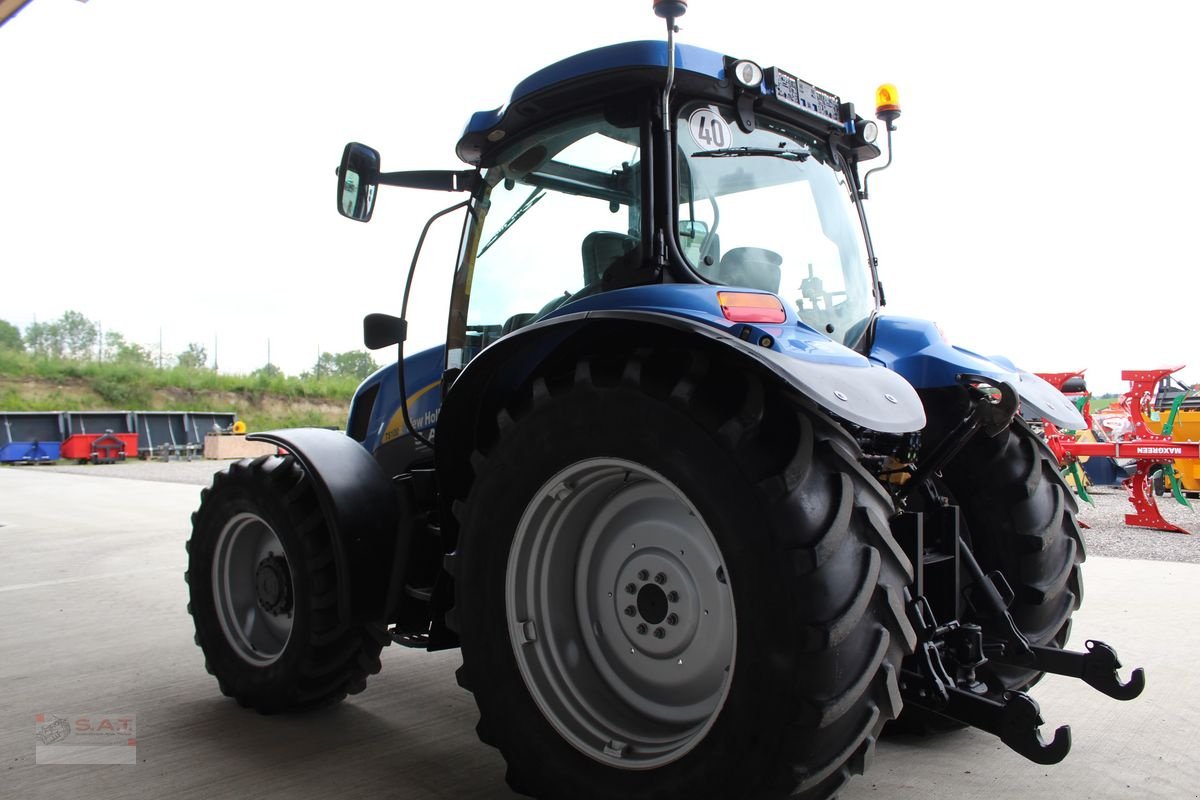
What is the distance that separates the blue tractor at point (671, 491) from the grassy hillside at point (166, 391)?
33874mm

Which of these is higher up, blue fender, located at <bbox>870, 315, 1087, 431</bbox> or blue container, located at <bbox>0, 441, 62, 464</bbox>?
blue fender, located at <bbox>870, 315, 1087, 431</bbox>

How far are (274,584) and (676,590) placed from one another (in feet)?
5.98

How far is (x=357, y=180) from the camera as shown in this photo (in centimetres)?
309

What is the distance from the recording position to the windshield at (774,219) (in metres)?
2.56

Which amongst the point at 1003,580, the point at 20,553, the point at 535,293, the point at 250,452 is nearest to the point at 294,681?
the point at 535,293

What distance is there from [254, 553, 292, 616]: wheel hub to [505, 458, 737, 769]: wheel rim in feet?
4.44

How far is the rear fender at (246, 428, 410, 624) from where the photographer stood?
118 inches

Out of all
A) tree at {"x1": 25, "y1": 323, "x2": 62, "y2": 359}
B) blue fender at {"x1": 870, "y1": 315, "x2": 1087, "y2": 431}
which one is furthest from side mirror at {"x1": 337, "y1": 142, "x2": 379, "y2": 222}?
tree at {"x1": 25, "y1": 323, "x2": 62, "y2": 359}

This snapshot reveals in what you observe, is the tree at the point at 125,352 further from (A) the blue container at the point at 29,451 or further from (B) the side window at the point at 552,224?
(B) the side window at the point at 552,224

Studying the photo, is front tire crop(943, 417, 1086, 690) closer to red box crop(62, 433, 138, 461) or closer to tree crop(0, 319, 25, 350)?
red box crop(62, 433, 138, 461)

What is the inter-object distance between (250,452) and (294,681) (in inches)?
892

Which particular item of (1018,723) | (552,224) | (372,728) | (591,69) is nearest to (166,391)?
(372,728)

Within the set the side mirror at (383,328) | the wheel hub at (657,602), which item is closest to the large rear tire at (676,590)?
the wheel hub at (657,602)

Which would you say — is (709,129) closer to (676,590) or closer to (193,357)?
(676,590)
